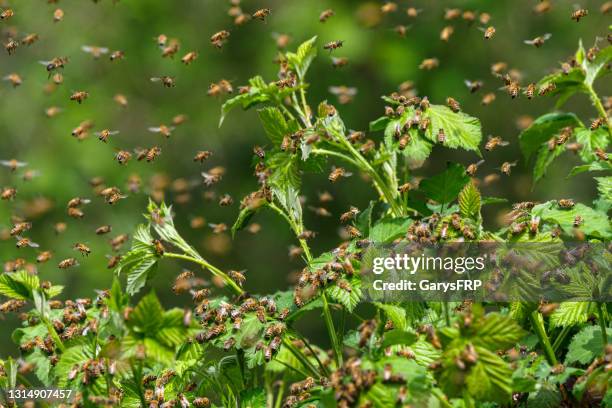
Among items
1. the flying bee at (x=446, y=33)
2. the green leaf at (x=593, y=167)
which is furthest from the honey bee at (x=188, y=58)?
the green leaf at (x=593, y=167)

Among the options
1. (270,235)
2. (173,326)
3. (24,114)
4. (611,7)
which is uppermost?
(611,7)

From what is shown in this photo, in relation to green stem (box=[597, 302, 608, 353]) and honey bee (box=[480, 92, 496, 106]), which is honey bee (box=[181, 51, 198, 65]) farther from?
green stem (box=[597, 302, 608, 353])

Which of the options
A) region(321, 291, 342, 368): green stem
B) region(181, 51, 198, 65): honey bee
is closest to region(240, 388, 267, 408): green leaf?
region(321, 291, 342, 368): green stem

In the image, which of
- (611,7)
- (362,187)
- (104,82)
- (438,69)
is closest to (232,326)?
(611,7)

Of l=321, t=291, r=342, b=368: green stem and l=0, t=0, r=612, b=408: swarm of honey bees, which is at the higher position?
l=0, t=0, r=612, b=408: swarm of honey bees

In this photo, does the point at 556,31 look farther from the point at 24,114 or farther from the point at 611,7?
the point at 24,114

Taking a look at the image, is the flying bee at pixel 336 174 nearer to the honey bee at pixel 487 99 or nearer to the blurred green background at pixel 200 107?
the honey bee at pixel 487 99
